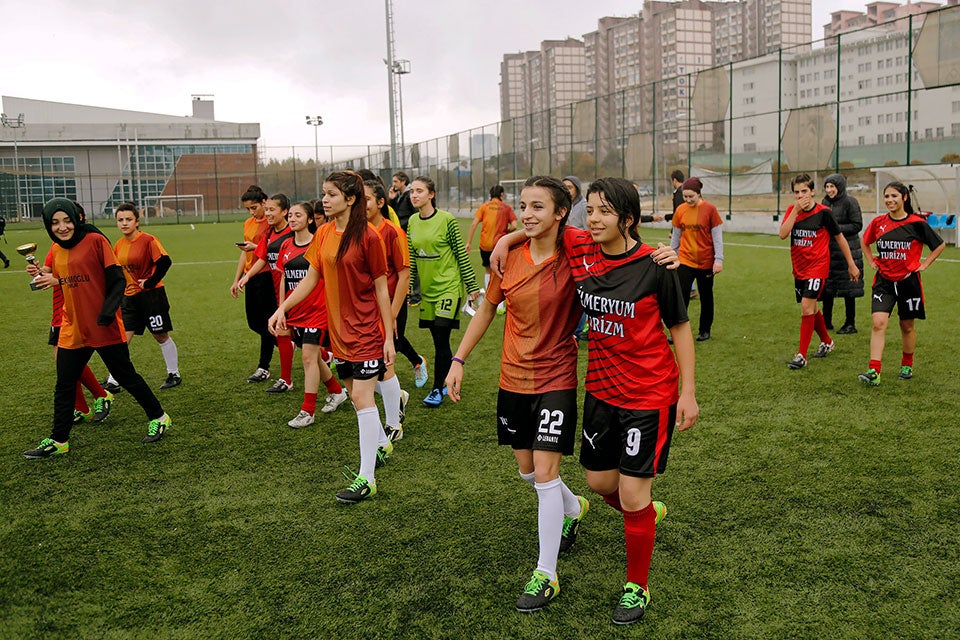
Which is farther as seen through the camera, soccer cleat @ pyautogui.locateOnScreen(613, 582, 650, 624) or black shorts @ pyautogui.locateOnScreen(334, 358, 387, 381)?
black shorts @ pyautogui.locateOnScreen(334, 358, 387, 381)

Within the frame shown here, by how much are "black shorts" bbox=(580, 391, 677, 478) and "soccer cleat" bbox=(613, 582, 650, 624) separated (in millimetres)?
529

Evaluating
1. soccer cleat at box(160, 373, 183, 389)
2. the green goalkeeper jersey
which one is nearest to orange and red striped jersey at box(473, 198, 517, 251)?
the green goalkeeper jersey

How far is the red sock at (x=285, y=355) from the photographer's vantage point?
25.0ft

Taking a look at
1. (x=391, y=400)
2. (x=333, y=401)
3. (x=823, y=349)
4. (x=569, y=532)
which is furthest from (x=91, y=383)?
(x=823, y=349)

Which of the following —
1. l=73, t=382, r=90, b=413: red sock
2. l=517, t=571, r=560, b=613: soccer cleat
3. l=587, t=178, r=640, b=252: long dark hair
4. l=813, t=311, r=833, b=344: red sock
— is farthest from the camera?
l=813, t=311, r=833, b=344: red sock

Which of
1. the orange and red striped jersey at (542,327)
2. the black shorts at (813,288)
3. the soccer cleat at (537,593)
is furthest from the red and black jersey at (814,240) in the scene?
the soccer cleat at (537,593)

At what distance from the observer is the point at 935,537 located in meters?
4.15

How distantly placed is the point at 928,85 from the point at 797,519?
19.7 m

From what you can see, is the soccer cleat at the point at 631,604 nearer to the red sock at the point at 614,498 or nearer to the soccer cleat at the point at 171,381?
the red sock at the point at 614,498

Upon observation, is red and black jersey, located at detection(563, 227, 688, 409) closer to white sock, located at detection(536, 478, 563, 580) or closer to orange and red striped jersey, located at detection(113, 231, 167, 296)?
white sock, located at detection(536, 478, 563, 580)

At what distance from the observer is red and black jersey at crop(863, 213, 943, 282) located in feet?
23.7

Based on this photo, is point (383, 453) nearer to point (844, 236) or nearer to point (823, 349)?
point (823, 349)

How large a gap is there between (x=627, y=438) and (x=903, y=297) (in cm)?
511

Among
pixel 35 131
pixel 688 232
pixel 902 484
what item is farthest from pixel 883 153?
pixel 35 131
